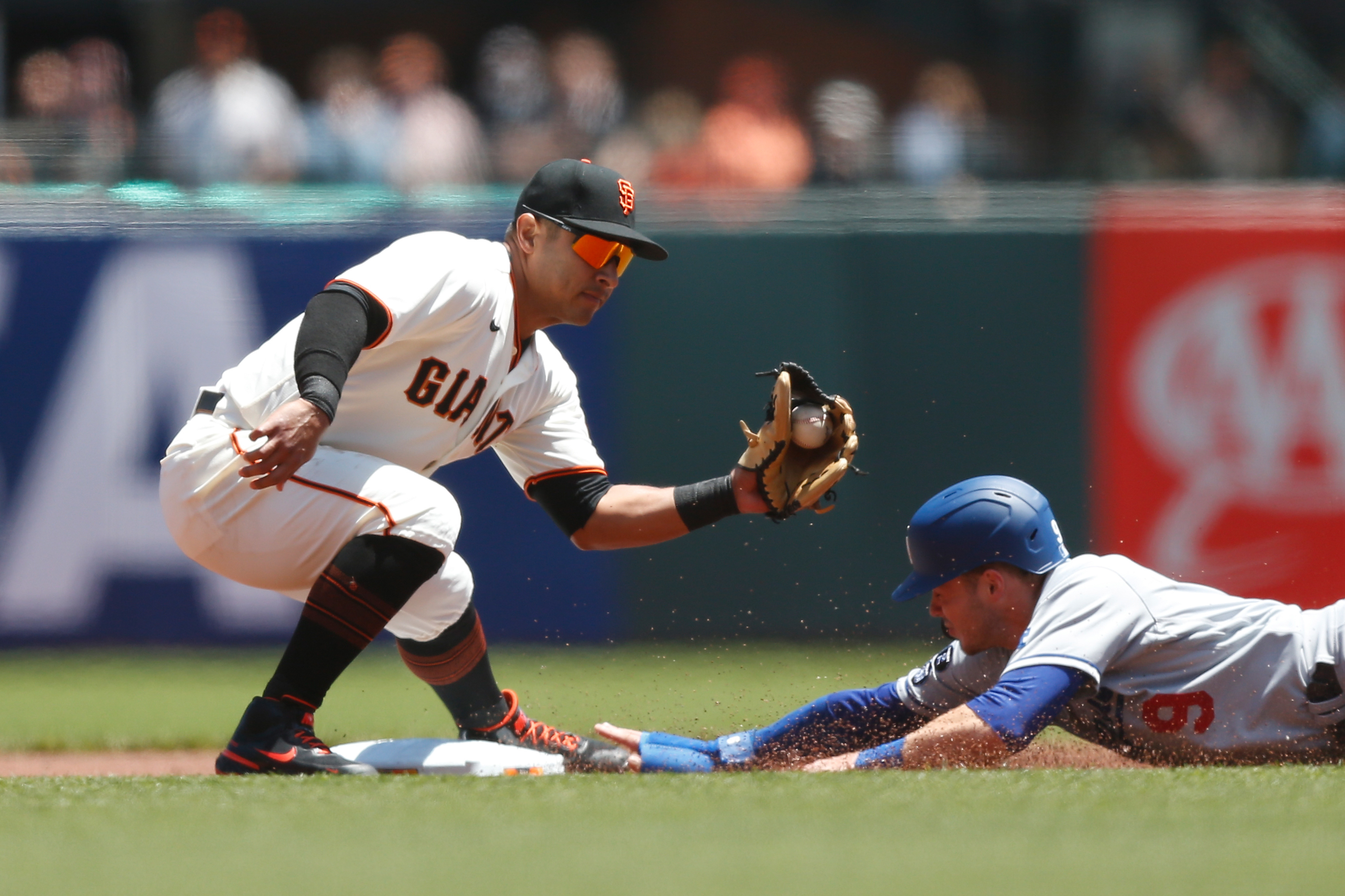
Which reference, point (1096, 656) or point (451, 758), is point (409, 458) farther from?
point (1096, 656)

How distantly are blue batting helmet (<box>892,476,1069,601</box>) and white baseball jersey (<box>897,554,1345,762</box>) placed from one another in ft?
0.26

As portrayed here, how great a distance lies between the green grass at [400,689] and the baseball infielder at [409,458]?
75cm

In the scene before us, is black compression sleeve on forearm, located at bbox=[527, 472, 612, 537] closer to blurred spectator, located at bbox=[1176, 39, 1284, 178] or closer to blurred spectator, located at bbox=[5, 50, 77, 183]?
blurred spectator, located at bbox=[5, 50, 77, 183]

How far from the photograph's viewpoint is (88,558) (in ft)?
21.4

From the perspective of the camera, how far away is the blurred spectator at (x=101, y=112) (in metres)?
7.00

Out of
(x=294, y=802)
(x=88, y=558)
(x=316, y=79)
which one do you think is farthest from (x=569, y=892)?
(x=316, y=79)

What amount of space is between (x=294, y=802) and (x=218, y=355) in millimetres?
3998

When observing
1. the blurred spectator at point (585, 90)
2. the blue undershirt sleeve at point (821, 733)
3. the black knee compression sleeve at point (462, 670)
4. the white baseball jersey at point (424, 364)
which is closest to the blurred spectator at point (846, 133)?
the blurred spectator at point (585, 90)

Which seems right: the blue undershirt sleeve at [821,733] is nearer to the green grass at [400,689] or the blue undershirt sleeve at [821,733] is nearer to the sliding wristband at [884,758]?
the sliding wristband at [884,758]

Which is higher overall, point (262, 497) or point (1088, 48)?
point (1088, 48)

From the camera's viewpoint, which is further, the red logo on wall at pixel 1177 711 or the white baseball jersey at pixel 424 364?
the white baseball jersey at pixel 424 364

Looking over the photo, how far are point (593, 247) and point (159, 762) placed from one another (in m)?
1.94

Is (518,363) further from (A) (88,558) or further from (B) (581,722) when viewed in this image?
(A) (88,558)

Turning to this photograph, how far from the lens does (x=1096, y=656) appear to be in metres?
3.26
